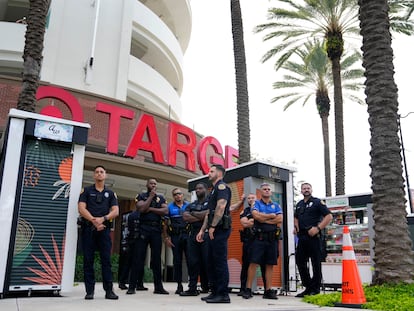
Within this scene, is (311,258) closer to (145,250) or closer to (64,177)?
(145,250)

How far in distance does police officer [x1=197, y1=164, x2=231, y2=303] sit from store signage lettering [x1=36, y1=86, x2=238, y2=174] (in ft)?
27.8

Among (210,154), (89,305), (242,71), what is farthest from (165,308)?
(210,154)

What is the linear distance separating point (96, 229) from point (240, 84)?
29.1 feet

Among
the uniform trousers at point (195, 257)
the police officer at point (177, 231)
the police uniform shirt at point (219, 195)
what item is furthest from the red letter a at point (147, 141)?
the police uniform shirt at point (219, 195)

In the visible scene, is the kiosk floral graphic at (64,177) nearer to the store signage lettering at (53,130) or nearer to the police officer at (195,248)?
the store signage lettering at (53,130)

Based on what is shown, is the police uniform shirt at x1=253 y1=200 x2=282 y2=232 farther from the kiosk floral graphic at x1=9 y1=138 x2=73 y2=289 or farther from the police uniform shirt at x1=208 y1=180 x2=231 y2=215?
the kiosk floral graphic at x1=9 y1=138 x2=73 y2=289

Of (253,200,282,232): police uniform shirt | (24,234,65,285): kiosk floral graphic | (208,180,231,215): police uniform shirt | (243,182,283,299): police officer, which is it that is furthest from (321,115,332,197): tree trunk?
(24,234,65,285): kiosk floral graphic

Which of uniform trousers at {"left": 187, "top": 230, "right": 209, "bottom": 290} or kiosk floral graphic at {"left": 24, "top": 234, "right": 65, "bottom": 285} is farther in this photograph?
uniform trousers at {"left": 187, "top": 230, "right": 209, "bottom": 290}

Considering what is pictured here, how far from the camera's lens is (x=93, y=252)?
6.18 meters

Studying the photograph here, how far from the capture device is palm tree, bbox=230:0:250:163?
13.5 metres

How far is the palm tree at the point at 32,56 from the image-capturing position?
29.7 ft

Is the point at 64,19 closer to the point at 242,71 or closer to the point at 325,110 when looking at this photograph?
the point at 242,71

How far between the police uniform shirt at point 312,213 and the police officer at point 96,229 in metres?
3.34

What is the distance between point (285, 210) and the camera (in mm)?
8695
